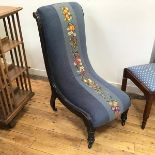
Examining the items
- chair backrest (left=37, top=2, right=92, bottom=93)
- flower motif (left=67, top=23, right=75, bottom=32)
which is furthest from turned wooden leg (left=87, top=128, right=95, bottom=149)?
flower motif (left=67, top=23, right=75, bottom=32)

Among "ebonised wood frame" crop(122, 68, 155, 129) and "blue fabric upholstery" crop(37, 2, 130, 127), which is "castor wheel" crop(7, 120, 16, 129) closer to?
"blue fabric upholstery" crop(37, 2, 130, 127)

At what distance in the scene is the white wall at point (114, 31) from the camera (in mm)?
1842

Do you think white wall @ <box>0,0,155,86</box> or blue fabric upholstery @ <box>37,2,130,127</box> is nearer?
blue fabric upholstery @ <box>37,2,130,127</box>

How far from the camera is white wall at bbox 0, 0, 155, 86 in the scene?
1.84 m

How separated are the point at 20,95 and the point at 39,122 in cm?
33

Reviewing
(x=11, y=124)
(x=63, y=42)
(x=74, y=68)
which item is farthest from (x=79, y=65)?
(x=11, y=124)

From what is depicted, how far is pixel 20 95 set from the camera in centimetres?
196

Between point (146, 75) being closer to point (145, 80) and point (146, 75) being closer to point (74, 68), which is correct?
point (145, 80)

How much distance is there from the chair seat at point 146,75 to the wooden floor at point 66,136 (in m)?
0.44

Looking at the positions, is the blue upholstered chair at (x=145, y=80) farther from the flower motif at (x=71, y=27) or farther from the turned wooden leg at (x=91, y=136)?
the flower motif at (x=71, y=27)

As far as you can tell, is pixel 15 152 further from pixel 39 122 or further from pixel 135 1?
pixel 135 1

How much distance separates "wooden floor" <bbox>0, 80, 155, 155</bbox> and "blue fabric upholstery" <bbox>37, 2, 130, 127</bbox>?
0.28 metres

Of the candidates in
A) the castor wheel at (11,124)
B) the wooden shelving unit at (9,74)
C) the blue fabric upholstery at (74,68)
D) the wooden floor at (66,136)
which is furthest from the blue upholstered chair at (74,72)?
the castor wheel at (11,124)

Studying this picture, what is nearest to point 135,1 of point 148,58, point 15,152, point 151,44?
point 151,44
